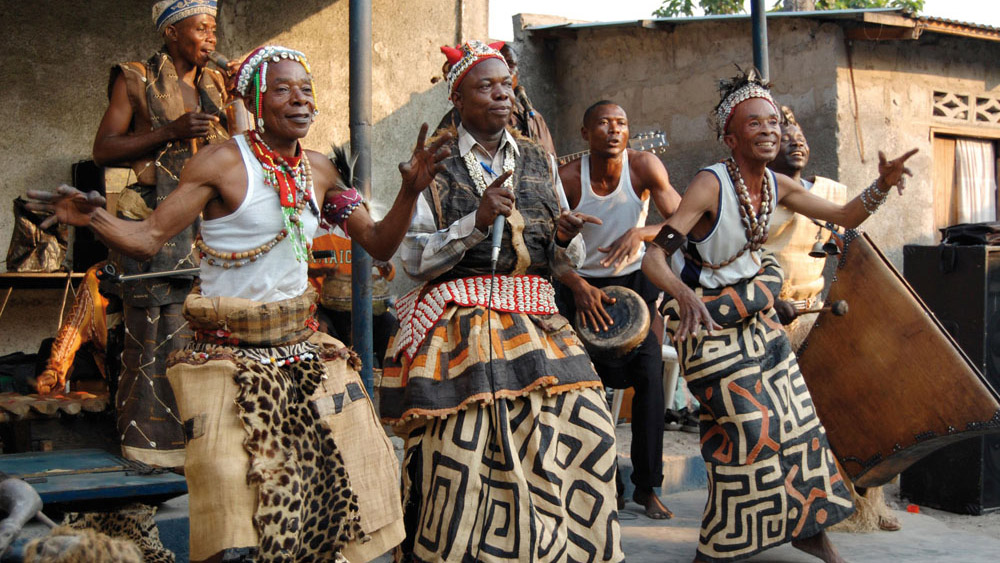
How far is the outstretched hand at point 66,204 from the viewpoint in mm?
3248

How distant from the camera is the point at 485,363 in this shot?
4.46 m

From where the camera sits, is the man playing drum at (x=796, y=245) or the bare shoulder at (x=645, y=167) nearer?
the bare shoulder at (x=645, y=167)

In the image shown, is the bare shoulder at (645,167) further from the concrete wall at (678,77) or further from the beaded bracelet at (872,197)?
the concrete wall at (678,77)

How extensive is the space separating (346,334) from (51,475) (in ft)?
8.68

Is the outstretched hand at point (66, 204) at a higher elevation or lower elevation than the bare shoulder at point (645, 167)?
lower

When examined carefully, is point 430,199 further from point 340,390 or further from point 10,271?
point 10,271

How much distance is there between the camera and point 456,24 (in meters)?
9.62

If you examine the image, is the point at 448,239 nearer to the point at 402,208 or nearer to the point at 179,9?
the point at 402,208

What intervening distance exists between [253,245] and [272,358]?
1.35ft

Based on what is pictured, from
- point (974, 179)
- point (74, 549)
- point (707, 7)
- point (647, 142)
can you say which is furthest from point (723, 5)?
point (74, 549)

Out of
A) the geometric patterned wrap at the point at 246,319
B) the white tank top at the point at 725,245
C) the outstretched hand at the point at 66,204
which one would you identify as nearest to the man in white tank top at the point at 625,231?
the white tank top at the point at 725,245

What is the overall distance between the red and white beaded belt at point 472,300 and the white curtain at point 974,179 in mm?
8033

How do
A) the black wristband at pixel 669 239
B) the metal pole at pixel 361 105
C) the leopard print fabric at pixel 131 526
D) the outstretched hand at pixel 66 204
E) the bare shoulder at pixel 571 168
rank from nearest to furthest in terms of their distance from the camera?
the outstretched hand at pixel 66 204, the leopard print fabric at pixel 131 526, the black wristband at pixel 669 239, the metal pole at pixel 361 105, the bare shoulder at pixel 571 168

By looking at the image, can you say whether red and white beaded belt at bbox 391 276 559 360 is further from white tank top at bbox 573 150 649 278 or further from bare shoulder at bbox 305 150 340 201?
white tank top at bbox 573 150 649 278
